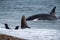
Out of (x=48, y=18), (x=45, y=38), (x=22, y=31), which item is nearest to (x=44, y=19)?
(x=48, y=18)

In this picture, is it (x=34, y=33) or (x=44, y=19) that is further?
Answer: (x=44, y=19)

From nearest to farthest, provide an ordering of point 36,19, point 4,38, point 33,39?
point 4,38
point 33,39
point 36,19

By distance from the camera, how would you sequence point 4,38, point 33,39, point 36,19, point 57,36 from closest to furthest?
point 4,38 → point 33,39 → point 57,36 → point 36,19

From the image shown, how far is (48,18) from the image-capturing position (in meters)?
27.1

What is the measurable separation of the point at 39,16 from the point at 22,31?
26.2 feet

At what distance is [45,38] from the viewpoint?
55.9 feet

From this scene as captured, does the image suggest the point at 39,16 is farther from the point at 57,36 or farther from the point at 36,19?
the point at 57,36

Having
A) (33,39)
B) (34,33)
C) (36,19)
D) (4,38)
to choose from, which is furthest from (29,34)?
(36,19)

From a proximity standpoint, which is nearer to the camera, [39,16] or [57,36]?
[57,36]

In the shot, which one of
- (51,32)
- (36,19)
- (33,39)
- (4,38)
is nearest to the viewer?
(4,38)

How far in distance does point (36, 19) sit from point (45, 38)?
A: 32.0 ft

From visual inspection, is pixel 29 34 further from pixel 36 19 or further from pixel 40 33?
pixel 36 19

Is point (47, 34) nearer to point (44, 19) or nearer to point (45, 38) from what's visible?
point (45, 38)

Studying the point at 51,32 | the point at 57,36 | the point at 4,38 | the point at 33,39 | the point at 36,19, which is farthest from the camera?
the point at 36,19
